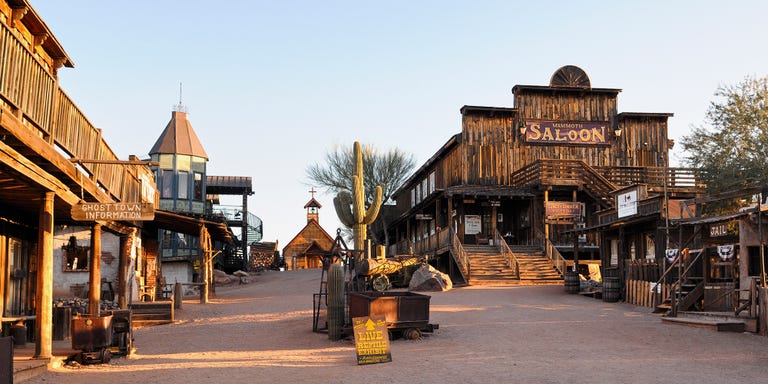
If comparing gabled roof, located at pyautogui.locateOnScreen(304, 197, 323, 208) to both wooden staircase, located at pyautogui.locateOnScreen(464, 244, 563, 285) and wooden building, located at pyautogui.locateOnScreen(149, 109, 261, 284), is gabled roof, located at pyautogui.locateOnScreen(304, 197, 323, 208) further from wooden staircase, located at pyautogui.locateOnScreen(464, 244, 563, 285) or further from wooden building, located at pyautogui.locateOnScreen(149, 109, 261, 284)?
wooden staircase, located at pyautogui.locateOnScreen(464, 244, 563, 285)

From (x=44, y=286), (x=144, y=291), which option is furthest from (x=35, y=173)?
(x=144, y=291)

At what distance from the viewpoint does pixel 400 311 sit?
1598 centimetres

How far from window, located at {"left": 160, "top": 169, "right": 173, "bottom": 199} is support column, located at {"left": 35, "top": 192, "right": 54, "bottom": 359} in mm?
30325

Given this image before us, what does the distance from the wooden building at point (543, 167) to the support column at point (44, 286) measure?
22.8 meters

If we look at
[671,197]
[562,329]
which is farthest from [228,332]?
[671,197]

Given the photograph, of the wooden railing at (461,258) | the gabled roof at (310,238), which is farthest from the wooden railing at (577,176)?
the gabled roof at (310,238)

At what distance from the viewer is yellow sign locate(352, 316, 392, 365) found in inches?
506

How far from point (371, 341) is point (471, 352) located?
6.92 ft

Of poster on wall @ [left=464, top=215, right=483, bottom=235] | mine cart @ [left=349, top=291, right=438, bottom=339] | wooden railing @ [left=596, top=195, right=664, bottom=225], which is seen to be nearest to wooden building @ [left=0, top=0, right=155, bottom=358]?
mine cart @ [left=349, top=291, right=438, bottom=339]

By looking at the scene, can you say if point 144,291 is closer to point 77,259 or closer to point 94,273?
point 77,259

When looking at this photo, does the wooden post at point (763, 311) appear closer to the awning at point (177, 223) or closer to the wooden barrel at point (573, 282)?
the wooden barrel at point (573, 282)

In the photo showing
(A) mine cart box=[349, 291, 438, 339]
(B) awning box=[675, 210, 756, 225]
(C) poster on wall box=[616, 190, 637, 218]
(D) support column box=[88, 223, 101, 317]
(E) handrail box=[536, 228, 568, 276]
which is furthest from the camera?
(E) handrail box=[536, 228, 568, 276]

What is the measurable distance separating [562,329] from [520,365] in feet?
16.5

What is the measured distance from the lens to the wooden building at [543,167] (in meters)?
35.3
